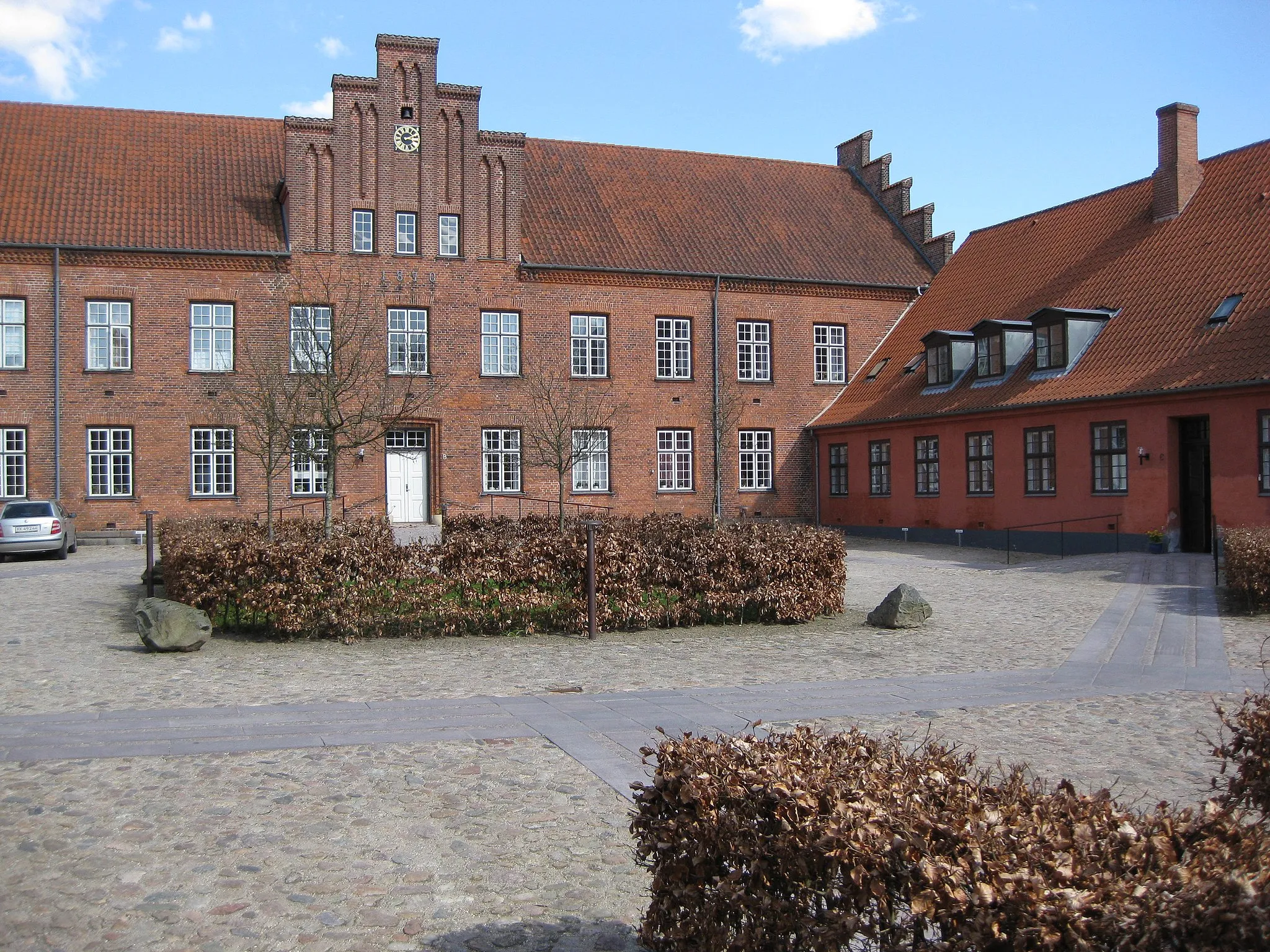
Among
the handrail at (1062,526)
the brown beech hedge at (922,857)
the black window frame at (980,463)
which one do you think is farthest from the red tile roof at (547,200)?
the brown beech hedge at (922,857)

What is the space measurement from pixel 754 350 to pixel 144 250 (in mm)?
18276

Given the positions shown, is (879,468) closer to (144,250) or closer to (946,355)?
(946,355)

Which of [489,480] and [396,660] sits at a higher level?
[489,480]

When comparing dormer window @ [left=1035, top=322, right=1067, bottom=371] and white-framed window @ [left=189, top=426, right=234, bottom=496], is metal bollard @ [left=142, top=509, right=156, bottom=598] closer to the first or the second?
white-framed window @ [left=189, top=426, right=234, bottom=496]

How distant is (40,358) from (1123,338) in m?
27.5

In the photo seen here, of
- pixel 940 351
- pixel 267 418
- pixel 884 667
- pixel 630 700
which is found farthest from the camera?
pixel 940 351

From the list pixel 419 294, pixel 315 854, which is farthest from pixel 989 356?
pixel 315 854

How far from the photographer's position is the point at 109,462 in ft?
97.7

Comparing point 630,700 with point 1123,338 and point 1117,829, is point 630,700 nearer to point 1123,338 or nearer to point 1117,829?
point 1117,829

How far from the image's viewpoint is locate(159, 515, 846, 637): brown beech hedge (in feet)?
42.8

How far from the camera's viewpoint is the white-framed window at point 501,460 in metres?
32.7

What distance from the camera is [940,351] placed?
31516 mm

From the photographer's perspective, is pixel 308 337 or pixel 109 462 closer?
pixel 308 337

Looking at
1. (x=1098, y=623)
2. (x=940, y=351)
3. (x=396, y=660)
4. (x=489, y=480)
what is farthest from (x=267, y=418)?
(x=940, y=351)
